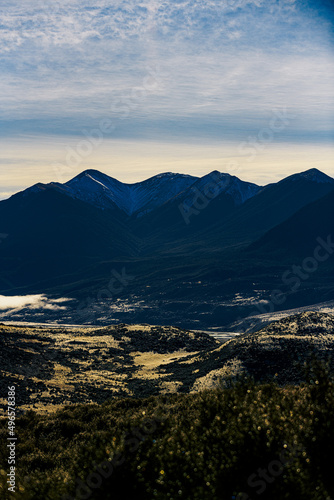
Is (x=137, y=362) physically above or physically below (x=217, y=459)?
below

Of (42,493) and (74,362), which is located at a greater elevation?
(42,493)

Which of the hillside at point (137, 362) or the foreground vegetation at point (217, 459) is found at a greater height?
the foreground vegetation at point (217, 459)

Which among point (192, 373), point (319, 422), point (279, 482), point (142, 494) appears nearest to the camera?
point (279, 482)

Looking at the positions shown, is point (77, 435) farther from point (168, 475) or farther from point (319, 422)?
point (319, 422)

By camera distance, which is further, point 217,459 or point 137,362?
point 137,362

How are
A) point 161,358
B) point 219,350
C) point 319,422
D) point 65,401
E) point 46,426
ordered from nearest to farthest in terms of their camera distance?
point 319,422
point 46,426
point 65,401
point 219,350
point 161,358

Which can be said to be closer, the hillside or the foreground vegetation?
the foreground vegetation

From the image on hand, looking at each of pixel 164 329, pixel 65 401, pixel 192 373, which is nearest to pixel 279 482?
pixel 65 401

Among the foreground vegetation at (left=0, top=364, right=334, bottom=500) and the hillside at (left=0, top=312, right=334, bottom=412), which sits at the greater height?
the foreground vegetation at (left=0, top=364, right=334, bottom=500)
